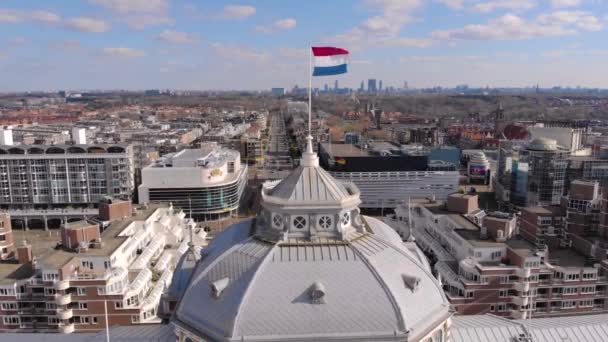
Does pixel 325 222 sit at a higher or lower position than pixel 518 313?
higher

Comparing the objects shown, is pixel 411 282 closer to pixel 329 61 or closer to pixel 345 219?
pixel 345 219

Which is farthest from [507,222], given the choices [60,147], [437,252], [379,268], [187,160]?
[60,147]

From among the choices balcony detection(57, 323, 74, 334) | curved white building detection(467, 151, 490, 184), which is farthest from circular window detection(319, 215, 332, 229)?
curved white building detection(467, 151, 490, 184)

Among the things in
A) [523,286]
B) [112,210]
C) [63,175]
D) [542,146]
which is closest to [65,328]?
[112,210]

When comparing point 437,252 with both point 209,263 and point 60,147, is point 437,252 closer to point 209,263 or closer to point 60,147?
point 209,263

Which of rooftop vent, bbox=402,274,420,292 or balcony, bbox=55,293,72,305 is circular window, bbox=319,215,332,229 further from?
balcony, bbox=55,293,72,305

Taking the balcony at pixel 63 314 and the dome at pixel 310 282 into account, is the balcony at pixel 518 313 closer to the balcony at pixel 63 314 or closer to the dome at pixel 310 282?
the dome at pixel 310 282
